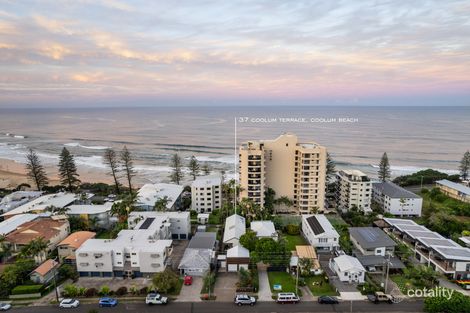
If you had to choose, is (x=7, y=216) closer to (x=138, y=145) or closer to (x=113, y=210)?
(x=113, y=210)

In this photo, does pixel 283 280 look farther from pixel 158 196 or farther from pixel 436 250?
pixel 158 196

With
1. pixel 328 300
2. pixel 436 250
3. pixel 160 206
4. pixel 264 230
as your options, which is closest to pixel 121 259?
pixel 160 206

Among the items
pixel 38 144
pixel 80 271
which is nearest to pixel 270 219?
pixel 80 271

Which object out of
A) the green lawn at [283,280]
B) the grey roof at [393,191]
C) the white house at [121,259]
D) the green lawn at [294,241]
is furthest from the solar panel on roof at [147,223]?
the grey roof at [393,191]

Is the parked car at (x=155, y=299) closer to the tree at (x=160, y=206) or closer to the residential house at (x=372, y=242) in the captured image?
the tree at (x=160, y=206)

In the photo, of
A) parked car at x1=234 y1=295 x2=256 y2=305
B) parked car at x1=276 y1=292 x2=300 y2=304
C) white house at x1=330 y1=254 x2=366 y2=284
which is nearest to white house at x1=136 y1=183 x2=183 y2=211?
parked car at x1=234 y1=295 x2=256 y2=305

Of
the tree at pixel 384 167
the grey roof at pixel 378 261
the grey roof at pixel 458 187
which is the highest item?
the tree at pixel 384 167

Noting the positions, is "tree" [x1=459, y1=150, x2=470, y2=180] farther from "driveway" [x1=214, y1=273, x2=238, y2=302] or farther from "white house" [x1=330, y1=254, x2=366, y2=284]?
"driveway" [x1=214, y1=273, x2=238, y2=302]
